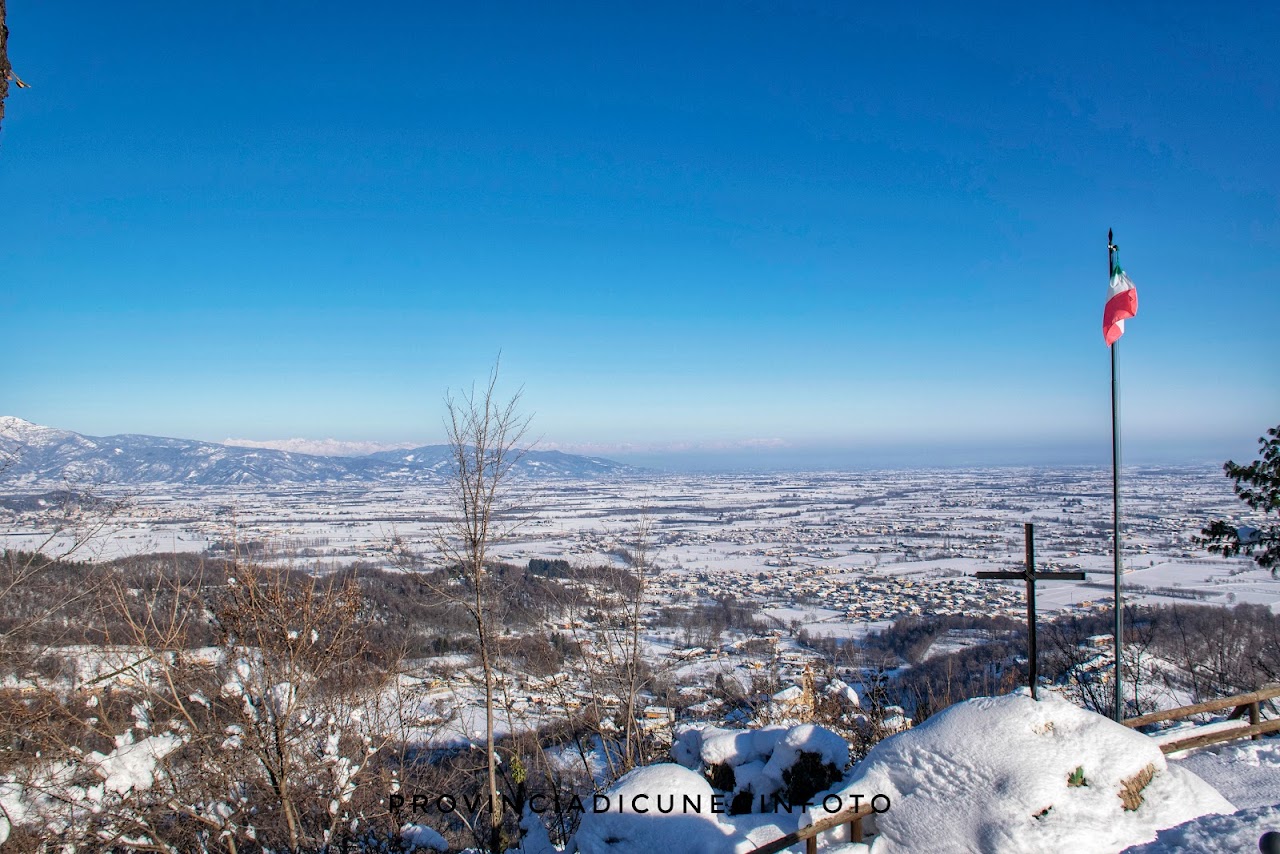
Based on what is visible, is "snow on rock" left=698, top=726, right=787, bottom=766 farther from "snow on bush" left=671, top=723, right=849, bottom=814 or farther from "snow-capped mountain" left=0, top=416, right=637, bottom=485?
"snow-capped mountain" left=0, top=416, right=637, bottom=485

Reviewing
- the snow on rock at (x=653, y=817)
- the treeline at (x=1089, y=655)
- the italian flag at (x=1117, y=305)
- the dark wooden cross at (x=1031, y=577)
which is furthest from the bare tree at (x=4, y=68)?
the treeline at (x=1089, y=655)

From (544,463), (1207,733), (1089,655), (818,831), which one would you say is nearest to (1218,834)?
(818,831)

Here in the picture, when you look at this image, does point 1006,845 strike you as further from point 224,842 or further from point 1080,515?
point 1080,515

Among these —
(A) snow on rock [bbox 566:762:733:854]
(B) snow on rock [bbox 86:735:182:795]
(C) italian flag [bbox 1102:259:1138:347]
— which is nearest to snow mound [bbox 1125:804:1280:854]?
(A) snow on rock [bbox 566:762:733:854]

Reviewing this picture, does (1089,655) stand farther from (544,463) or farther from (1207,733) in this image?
(544,463)

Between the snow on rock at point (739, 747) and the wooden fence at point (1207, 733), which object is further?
the snow on rock at point (739, 747)

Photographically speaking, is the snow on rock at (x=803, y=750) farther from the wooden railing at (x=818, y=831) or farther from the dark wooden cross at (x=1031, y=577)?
the dark wooden cross at (x=1031, y=577)
